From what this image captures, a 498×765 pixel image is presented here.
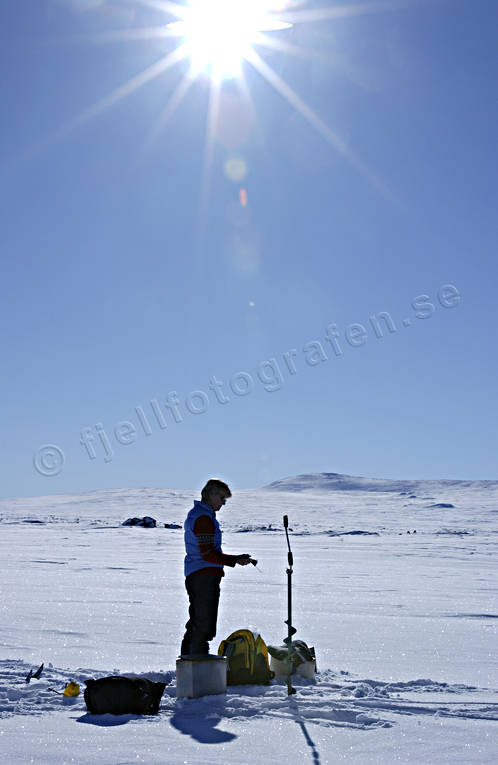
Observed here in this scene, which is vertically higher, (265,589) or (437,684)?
(265,589)

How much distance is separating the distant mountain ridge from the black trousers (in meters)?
68.0

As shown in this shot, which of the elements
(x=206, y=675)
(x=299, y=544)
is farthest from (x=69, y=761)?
(x=299, y=544)

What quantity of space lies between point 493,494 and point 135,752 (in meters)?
65.2

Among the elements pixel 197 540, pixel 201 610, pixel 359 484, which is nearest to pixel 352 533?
pixel 201 610

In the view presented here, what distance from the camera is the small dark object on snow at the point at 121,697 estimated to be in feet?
13.8

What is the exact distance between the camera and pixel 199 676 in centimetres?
459

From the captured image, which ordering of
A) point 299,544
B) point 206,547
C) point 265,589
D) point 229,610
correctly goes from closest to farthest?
point 206,547 → point 229,610 → point 265,589 → point 299,544

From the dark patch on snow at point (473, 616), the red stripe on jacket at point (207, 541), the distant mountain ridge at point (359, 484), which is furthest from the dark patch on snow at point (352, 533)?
the distant mountain ridge at point (359, 484)

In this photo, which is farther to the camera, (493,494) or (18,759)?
(493,494)

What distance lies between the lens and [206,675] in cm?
462

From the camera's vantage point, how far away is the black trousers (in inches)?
201

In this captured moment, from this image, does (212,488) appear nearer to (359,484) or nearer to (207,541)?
(207,541)

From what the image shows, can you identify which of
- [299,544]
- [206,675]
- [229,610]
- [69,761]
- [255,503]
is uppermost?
[255,503]

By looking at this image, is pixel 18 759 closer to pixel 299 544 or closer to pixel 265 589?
pixel 265 589
